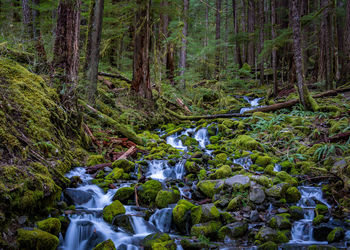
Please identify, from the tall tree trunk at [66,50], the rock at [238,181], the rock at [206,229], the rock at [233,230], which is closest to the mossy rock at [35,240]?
the rock at [206,229]

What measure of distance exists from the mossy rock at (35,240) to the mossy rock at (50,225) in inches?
7.3

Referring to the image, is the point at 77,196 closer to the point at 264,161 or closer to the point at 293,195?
the point at 293,195

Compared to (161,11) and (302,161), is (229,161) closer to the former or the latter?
(302,161)

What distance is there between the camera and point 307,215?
16.4ft

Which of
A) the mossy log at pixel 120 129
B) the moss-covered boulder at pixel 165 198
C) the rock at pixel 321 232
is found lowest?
the rock at pixel 321 232

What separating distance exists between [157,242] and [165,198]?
1.30m

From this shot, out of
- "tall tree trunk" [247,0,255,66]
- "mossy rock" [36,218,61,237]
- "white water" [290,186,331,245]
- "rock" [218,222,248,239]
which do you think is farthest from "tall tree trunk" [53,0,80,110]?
"tall tree trunk" [247,0,255,66]

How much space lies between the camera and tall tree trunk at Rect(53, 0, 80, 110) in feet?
22.1

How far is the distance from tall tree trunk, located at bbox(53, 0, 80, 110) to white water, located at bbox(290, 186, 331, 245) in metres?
6.19

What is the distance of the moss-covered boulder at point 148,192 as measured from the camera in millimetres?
5320

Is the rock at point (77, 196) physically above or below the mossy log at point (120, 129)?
below

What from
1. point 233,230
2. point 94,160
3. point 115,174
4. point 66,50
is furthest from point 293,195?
point 66,50

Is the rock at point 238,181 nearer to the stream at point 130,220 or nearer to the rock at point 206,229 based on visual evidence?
the stream at point 130,220

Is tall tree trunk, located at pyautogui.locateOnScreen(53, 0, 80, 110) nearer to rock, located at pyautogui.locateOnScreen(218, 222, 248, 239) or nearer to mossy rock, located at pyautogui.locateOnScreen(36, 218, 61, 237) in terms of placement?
mossy rock, located at pyautogui.locateOnScreen(36, 218, 61, 237)
